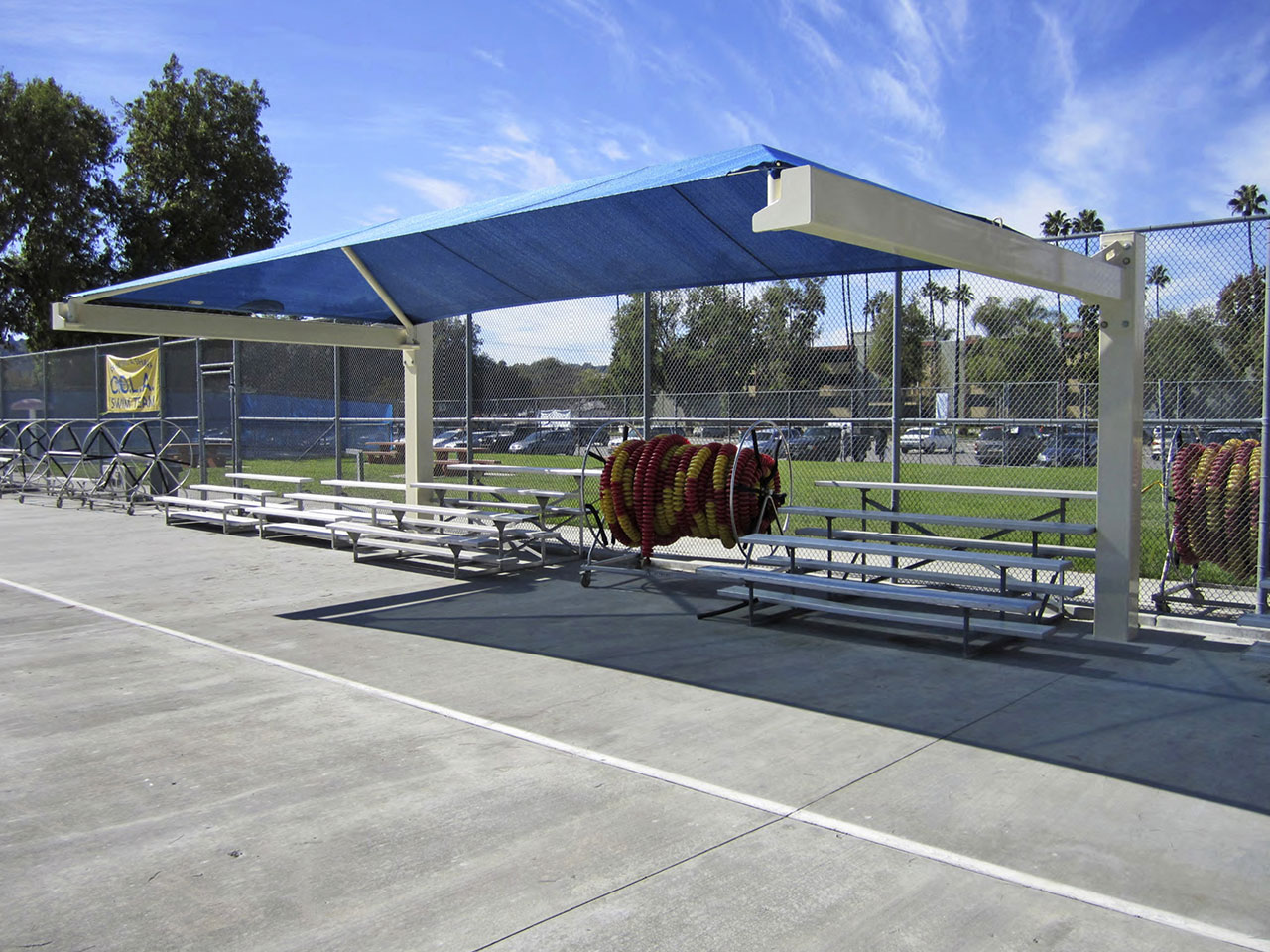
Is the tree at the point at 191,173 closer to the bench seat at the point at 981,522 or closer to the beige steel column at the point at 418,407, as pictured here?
the beige steel column at the point at 418,407

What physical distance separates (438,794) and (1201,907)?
3023 mm

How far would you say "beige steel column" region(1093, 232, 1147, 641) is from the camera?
710cm

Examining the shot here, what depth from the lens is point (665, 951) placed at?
3076 millimetres

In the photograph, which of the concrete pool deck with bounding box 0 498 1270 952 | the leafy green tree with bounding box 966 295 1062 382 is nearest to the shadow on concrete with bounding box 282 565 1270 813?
the concrete pool deck with bounding box 0 498 1270 952

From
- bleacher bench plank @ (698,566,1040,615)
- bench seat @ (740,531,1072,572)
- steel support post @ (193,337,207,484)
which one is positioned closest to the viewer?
bleacher bench plank @ (698,566,1040,615)

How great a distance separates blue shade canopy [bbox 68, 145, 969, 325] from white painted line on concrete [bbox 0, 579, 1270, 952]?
11.0 feet

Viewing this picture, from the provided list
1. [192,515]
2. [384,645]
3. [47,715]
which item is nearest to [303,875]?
[47,715]

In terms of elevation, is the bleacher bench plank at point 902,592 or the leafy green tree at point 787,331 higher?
the leafy green tree at point 787,331

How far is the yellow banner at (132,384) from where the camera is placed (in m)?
19.5

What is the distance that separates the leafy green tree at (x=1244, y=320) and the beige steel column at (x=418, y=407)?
29.2 feet

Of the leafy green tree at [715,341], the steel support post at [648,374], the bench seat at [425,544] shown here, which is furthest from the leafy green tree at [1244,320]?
the bench seat at [425,544]

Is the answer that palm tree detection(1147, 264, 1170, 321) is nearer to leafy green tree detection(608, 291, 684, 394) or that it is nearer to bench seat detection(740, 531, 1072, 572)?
bench seat detection(740, 531, 1072, 572)

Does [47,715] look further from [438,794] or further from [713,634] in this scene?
[713,634]

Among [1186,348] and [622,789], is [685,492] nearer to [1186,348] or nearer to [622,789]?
[1186,348]
